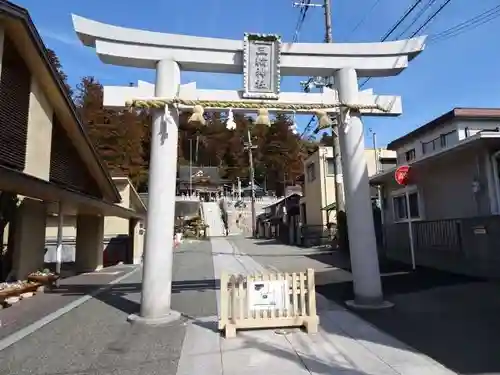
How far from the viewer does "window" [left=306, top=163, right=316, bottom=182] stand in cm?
2845

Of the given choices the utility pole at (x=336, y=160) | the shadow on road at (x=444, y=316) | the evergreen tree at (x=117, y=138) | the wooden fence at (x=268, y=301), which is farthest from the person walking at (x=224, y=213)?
the wooden fence at (x=268, y=301)

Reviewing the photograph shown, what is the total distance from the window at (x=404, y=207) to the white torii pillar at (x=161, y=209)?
951 centimetres

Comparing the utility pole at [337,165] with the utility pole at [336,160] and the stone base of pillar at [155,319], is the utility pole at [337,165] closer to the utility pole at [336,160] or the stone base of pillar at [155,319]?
the utility pole at [336,160]

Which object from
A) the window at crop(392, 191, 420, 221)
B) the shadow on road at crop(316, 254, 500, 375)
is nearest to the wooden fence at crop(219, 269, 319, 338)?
the shadow on road at crop(316, 254, 500, 375)

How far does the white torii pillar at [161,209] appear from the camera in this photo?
22.0 ft

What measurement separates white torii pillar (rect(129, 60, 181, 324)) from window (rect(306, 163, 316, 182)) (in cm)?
2181

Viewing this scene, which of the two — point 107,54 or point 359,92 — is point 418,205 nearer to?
point 359,92

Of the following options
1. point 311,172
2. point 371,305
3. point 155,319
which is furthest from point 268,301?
point 311,172

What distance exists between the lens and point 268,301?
5.99 metres

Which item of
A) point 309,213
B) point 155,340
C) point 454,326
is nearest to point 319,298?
point 454,326

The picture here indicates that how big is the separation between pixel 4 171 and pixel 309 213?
2487cm

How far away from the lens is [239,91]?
7.66 metres

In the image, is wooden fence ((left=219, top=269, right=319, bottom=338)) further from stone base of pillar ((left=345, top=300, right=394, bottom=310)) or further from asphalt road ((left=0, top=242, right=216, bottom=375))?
stone base of pillar ((left=345, top=300, right=394, bottom=310))

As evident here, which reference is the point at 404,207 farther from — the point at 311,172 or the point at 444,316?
the point at 311,172
